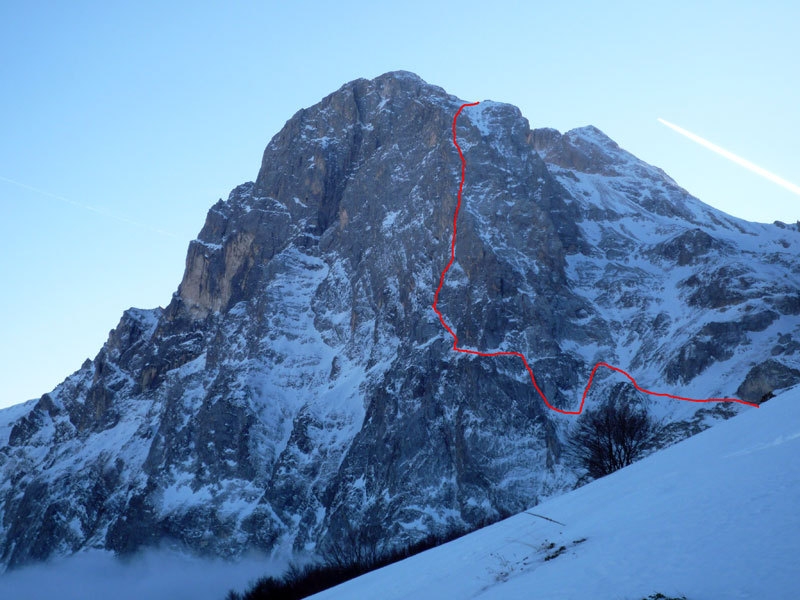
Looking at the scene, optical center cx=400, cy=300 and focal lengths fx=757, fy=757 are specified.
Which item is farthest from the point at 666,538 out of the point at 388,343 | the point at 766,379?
the point at 388,343

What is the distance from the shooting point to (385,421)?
94.6 meters

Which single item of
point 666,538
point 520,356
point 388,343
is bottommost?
point 666,538

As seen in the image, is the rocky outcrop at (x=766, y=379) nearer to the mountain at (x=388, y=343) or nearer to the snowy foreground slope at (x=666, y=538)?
the mountain at (x=388, y=343)

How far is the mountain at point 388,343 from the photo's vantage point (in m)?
84.9

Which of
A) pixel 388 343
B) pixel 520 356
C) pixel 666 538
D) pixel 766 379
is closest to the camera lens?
pixel 666 538

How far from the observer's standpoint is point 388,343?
108 metres

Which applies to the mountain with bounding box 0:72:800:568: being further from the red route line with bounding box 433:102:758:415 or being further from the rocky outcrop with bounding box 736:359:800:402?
the red route line with bounding box 433:102:758:415

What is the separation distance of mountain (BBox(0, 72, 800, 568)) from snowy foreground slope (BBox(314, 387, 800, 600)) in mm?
62062

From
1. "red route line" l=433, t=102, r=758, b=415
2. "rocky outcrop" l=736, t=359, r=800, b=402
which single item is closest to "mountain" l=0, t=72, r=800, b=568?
"rocky outcrop" l=736, t=359, r=800, b=402

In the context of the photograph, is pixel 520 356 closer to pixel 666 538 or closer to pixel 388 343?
pixel 388 343

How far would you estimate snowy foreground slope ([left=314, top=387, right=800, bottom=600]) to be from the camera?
29.2 ft

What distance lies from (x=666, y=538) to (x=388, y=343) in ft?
321

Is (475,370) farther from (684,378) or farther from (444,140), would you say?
(444,140)

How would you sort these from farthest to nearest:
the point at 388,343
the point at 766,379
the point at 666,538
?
the point at 388,343 < the point at 766,379 < the point at 666,538
